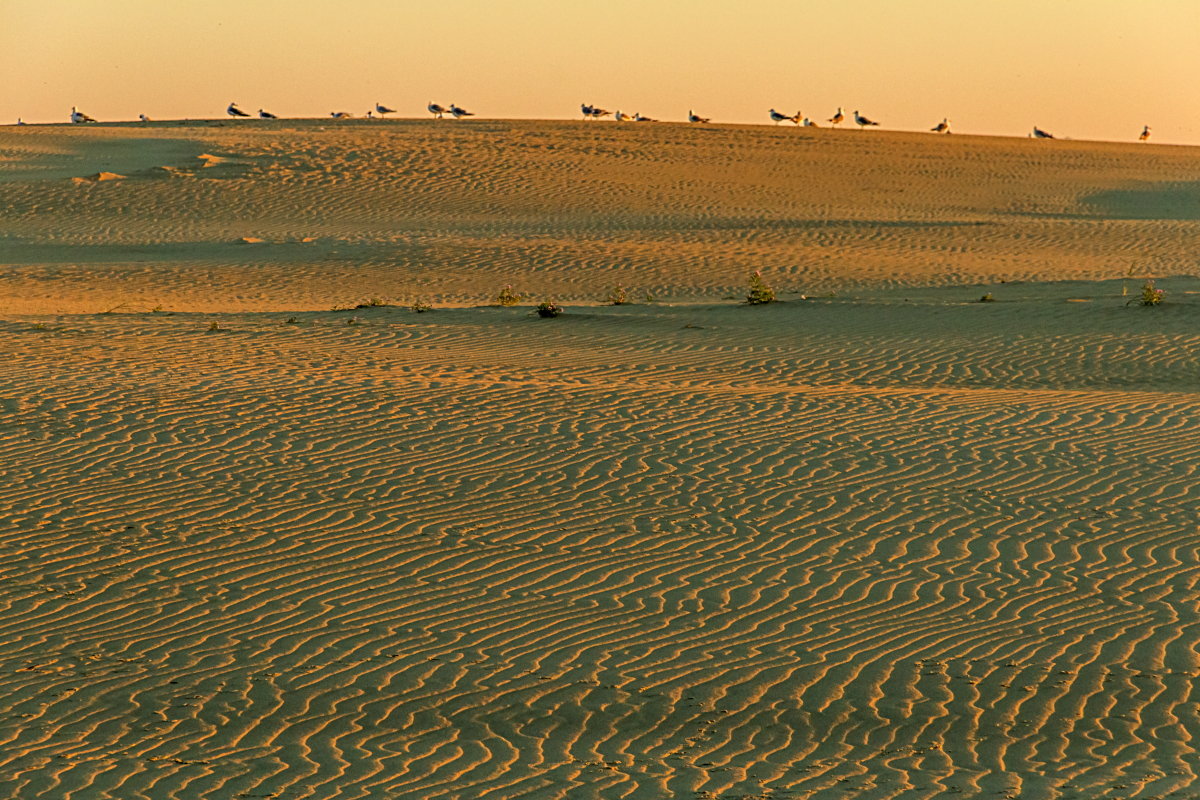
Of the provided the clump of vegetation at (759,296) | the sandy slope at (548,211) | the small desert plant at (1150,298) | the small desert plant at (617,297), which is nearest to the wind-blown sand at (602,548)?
the small desert plant at (1150,298)

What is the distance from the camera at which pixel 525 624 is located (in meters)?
7.87

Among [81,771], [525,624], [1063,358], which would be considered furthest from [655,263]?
[81,771]

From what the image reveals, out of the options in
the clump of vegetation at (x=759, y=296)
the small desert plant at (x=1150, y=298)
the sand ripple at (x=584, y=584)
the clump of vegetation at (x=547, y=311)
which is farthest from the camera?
the clump of vegetation at (x=759, y=296)

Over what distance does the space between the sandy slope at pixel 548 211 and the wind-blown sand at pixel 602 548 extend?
11.3 ft

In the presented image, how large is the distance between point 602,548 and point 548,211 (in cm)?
2788

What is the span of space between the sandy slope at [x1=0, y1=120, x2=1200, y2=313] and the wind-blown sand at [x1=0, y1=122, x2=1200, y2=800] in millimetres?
3446

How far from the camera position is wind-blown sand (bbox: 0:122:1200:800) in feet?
20.7

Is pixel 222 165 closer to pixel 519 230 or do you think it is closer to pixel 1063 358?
pixel 519 230

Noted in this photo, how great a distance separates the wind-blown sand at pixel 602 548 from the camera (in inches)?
248

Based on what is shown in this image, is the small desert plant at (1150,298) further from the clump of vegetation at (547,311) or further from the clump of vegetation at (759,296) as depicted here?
the clump of vegetation at (547,311)

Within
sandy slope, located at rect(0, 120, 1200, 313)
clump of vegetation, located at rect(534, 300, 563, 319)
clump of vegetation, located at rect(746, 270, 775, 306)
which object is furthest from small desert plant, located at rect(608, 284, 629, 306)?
clump of vegetation, located at rect(534, 300, 563, 319)

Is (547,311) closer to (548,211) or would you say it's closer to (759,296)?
(759,296)

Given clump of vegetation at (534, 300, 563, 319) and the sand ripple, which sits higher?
clump of vegetation at (534, 300, 563, 319)

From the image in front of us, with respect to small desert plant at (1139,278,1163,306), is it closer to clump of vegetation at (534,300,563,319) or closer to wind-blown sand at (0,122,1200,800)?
wind-blown sand at (0,122,1200,800)
